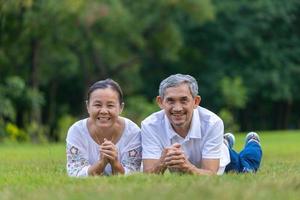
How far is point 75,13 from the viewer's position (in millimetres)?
33531

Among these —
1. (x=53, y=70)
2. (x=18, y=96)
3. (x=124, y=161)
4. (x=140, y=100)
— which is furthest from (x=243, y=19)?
(x=124, y=161)

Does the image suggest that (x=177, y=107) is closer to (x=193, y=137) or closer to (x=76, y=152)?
(x=193, y=137)

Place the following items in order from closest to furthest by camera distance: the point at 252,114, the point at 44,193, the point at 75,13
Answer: the point at 44,193, the point at 75,13, the point at 252,114

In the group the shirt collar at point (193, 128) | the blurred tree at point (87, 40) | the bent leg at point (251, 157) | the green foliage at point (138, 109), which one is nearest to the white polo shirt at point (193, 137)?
the shirt collar at point (193, 128)

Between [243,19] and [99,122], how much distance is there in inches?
1449

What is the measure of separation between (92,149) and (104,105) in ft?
1.79

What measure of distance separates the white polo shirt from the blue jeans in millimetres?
663

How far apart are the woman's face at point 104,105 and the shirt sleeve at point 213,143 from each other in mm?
953

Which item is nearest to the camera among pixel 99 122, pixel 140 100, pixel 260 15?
pixel 99 122

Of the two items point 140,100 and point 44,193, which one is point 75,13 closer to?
point 140,100

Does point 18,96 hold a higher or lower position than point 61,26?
lower

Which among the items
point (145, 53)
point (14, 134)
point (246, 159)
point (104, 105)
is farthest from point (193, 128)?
point (145, 53)

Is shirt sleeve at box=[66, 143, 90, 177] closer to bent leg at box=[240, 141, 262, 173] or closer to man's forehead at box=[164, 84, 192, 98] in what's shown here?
man's forehead at box=[164, 84, 192, 98]

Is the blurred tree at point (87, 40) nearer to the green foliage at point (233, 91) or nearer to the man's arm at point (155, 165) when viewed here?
the green foliage at point (233, 91)
